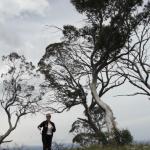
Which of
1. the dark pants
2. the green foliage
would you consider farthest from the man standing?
the green foliage

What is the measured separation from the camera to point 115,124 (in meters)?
23.2

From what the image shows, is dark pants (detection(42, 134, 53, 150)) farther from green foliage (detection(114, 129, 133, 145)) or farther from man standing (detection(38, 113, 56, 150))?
green foliage (detection(114, 129, 133, 145))

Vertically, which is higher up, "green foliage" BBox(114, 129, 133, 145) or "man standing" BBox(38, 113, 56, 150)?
"green foliage" BBox(114, 129, 133, 145)

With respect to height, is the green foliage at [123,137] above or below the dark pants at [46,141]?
above

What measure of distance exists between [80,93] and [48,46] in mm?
4469

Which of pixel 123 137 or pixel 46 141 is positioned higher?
pixel 123 137

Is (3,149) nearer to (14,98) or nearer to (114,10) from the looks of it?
(114,10)

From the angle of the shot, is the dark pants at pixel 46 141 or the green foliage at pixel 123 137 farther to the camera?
the green foliage at pixel 123 137

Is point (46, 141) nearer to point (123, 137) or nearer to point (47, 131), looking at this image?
point (47, 131)

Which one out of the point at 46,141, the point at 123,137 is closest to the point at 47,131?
the point at 46,141

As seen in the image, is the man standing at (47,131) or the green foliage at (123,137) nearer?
the man standing at (47,131)

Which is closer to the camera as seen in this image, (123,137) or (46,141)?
(46,141)

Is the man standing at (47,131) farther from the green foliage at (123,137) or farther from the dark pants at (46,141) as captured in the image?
the green foliage at (123,137)

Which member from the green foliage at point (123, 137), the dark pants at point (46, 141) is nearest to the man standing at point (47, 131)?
the dark pants at point (46, 141)
